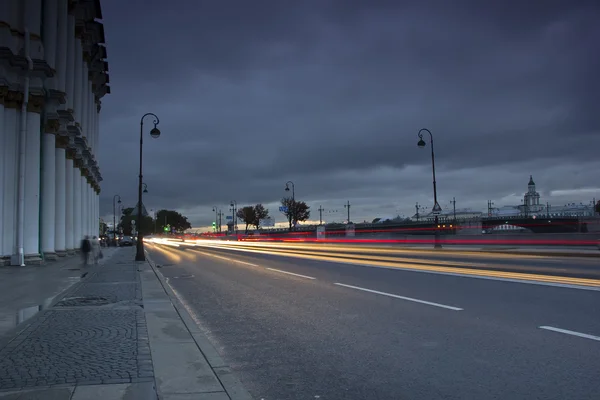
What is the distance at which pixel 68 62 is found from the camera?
33281mm

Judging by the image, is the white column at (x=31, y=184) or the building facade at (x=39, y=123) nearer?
the building facade at (x=39, y=123)

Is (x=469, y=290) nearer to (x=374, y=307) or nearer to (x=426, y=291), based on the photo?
(x=426, y=291)

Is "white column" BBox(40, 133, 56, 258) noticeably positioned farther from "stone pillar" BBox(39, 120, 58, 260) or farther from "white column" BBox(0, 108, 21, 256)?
"white column" BBox(0, 108, 21, 256)

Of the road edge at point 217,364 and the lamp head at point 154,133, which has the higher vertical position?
the lamp head at point 154,133

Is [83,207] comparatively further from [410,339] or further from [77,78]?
[410,339]

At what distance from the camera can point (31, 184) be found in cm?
2548

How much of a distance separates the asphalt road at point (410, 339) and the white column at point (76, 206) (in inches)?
1155

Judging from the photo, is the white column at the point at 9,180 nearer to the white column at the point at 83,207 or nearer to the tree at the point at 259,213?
the white column at the point at 83,207

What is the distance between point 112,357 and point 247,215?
499 feet

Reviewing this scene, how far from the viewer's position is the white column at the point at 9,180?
24219 mm

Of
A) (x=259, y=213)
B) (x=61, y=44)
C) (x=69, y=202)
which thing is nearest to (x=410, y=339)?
(x=61, y=44)

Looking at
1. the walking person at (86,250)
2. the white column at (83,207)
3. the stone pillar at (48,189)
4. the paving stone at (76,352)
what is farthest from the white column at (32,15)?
the paving stone at (76,352)

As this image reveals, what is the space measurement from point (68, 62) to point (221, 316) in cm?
2972

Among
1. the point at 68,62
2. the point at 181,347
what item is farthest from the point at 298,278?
the point at 68,62
